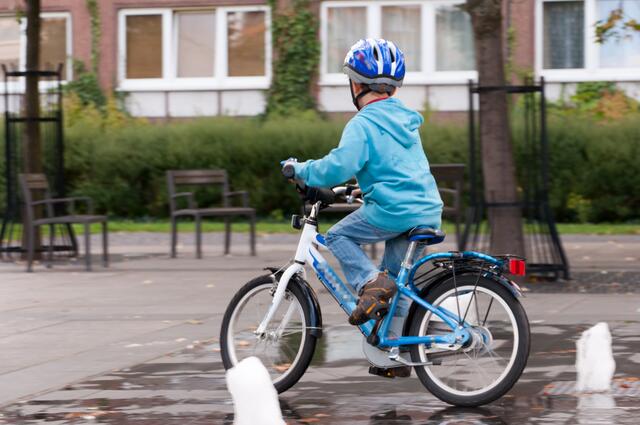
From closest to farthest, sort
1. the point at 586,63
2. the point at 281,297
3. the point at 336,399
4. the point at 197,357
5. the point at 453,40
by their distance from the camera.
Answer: the point at 336,399 → the point at 281,297 → the point at 197,357 → the point at 586,63 → the point at 453,40

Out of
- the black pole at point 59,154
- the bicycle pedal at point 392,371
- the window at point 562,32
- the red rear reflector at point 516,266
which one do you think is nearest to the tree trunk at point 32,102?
the black pole at point 59,154

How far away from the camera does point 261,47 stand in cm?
2614

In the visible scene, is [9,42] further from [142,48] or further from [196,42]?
[196,42]

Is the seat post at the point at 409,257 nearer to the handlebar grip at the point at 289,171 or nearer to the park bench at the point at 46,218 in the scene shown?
the handlebar grip at the point at 289,171

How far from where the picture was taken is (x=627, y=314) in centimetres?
955

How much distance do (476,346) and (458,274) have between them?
0.35m

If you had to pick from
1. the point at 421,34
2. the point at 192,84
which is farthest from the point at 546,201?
the point at 192,84

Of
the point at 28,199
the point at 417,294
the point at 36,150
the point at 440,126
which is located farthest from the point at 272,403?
the point at 440,126

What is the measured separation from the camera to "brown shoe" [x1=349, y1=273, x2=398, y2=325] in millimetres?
6219

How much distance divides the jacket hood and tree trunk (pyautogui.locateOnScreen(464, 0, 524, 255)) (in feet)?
17.5

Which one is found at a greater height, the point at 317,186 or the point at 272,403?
the point at 317,186

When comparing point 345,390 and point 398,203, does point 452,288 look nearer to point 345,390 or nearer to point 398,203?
point 398,203

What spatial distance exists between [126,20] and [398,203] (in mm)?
21327

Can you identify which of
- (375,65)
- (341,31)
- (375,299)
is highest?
(341,31)
